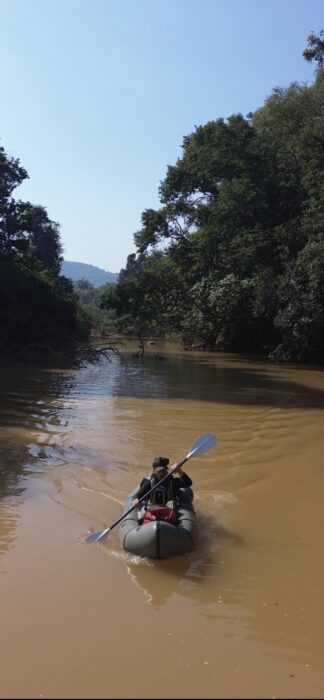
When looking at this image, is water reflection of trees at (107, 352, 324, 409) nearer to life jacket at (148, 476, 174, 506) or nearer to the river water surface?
the river water surface

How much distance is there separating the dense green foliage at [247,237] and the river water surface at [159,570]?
1296 cm

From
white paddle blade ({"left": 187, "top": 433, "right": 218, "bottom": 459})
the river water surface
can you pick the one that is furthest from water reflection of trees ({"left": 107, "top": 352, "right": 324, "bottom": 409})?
white paddle blade ({"left": 187, "top": 433, "right": 218, "bottom": 459})

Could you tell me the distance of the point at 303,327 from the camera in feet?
80.8

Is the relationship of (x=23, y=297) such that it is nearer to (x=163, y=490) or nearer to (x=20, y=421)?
(x=20, y=421)

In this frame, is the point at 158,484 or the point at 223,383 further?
the point at 223,383

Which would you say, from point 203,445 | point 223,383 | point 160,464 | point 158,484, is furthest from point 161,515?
point 223,383

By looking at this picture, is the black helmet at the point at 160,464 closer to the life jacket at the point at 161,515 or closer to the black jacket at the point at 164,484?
the black jacket at the point at 164,484

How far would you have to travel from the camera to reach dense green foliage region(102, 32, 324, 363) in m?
23.8

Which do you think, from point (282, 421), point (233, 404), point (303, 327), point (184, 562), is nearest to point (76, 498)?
point (184, 562)

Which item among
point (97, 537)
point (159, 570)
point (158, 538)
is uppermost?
point (158, 538)

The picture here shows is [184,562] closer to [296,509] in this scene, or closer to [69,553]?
[69,553]

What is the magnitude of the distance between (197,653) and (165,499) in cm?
258

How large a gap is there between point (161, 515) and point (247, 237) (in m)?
22.1

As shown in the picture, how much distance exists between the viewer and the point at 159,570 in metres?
5.28
